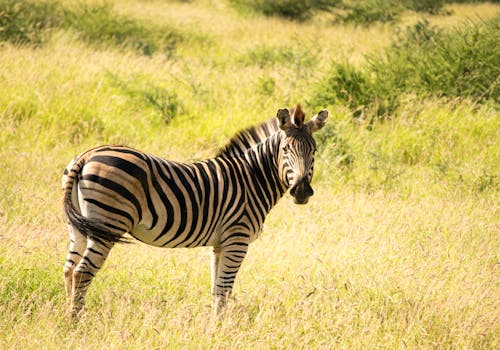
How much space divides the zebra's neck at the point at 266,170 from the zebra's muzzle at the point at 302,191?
15.4 inches

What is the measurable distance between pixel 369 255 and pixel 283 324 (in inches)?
73.4

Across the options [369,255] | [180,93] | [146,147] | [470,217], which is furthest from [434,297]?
[180,93]

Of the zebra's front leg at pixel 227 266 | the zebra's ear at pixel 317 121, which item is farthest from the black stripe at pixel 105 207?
the zebra's ear at pixel 317 121

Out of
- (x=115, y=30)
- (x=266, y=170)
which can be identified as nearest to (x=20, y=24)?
(x=115, y=30)

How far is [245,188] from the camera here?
4.97m

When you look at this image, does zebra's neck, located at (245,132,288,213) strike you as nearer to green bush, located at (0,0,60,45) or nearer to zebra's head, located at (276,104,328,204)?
zebra's head, located at (276,104,328,204)

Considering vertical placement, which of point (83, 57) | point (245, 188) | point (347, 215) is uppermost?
point (245, 188)

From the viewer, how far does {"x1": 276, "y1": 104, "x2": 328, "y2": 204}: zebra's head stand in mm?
4691

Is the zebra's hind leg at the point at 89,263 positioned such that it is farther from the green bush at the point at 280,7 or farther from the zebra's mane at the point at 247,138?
the green bush at the point at 280,7

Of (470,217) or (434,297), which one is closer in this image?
(434,297)

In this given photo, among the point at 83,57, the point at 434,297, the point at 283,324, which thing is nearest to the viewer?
the point at 283,324

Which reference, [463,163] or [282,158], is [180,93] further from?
[282,158]

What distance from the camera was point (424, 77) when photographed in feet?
40.7

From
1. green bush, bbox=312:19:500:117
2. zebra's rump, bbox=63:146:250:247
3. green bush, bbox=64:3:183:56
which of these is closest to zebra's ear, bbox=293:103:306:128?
zebra's rump, bbox=63:146:250:247
